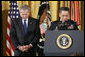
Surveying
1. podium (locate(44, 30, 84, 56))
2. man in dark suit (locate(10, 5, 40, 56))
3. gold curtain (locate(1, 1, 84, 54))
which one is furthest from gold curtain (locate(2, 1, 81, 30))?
podium (locate(44, 30, 84, 56))

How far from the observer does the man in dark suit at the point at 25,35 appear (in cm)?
345

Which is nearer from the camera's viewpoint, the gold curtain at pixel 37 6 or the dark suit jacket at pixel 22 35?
the dark suit jacket at pixel 22 35

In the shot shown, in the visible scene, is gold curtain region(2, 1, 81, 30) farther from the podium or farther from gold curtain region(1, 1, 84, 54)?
the podium

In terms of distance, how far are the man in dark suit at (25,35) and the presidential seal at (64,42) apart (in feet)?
4.11

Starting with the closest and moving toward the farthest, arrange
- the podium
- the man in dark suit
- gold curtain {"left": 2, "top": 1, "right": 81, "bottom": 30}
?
the podium < the man in dark suit < gold curtain {"left": 2, "top": 1, "right": 81, "bottom": 30}

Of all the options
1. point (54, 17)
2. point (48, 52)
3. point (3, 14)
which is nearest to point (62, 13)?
point (48, 52)

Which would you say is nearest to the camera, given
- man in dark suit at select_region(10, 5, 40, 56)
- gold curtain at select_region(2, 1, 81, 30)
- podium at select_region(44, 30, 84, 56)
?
podium at select_region(44, 30, 84, 56)

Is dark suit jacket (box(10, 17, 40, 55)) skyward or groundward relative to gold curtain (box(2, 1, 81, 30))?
groundward

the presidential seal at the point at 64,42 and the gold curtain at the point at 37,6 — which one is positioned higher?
the gold curtain at the point at 37,6

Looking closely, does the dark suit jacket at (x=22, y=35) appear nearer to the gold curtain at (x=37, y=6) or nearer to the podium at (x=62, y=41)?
the podium at (x=62, y=41)

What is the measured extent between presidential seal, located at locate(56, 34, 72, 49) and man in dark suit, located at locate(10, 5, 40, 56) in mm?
1253

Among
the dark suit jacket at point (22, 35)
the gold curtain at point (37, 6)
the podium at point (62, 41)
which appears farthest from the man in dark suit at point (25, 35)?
the gold curtain at point (37, 6)

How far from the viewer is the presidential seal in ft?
7.31

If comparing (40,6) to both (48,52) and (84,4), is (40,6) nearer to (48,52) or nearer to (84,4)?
(84,4)
